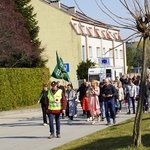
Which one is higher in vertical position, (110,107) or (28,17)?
(28,17)

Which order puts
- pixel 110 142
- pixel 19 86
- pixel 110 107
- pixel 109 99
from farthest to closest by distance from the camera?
pixel 19 86
pixel 109 99
pixel 110 107
pixel 110 142

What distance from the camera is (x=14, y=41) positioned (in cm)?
4062

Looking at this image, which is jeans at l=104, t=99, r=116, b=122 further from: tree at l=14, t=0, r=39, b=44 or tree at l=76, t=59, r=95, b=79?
tree at l=76, t=59, r=95, b=79

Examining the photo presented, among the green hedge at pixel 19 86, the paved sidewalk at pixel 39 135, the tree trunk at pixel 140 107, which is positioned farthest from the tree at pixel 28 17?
the tree trunk at pixel 140 107

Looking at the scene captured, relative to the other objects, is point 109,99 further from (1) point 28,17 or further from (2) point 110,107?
(1) point 28,17

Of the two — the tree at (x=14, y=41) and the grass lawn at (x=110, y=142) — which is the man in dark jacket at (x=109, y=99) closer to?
the grass lawn at (x=110, y=142)

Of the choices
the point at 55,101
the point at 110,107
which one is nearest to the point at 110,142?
the point at 55,101

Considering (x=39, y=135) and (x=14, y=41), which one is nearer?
(x=39, y=135)

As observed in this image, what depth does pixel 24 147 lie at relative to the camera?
14.4 meters

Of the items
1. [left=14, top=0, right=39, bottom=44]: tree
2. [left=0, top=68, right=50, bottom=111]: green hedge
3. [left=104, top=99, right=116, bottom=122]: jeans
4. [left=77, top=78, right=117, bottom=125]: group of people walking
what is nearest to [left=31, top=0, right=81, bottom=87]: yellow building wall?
[left=14, top=0, right=39, bottom=44]: tree

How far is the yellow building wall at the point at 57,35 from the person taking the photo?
61.4 meters

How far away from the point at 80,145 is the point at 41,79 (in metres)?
26.6

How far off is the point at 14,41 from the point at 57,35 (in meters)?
22.5

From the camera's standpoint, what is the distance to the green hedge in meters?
33.3
